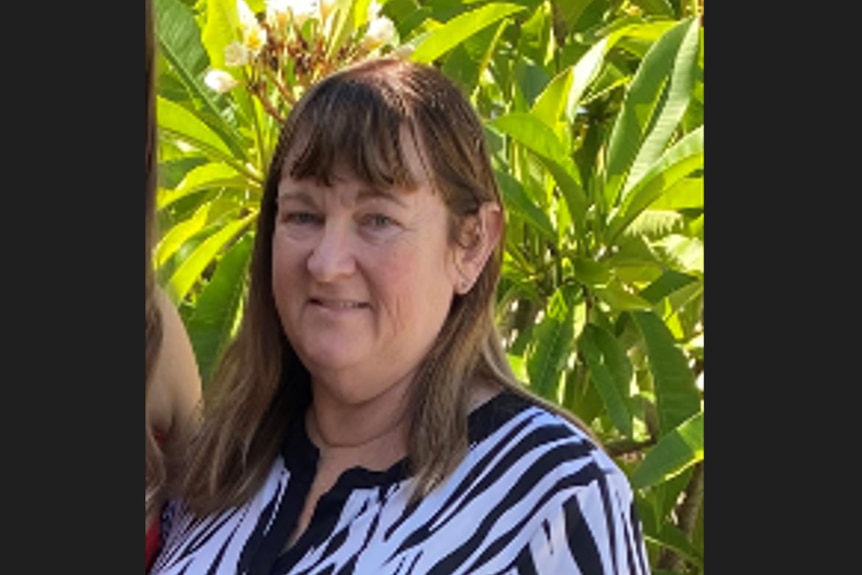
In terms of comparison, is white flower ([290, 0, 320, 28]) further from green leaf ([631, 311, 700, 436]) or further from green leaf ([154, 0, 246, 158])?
green leaf ([631, 311, 700, 436])

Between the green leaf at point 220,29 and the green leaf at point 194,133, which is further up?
the green leaf at point 220,29

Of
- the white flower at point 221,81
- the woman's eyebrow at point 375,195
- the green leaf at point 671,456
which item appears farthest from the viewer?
the white flower at point 221,81

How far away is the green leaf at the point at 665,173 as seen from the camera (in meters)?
2.52

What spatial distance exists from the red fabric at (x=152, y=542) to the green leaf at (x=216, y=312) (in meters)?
0.78

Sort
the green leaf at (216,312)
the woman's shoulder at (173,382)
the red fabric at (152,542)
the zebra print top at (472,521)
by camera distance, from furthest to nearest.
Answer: the green leaf at (216,312), the woman's shoulder at (173,382), the red fabric at (152,542), the zebra print top at (472,521)

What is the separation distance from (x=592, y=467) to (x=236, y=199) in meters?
1.28

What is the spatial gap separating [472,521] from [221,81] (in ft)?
3.85

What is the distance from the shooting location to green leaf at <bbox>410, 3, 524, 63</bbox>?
2.64 metres

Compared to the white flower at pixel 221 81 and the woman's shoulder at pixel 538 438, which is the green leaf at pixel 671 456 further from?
the white flower at pixel 221 81

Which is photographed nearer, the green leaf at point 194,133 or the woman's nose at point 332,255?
the woman's nose at point 332,255

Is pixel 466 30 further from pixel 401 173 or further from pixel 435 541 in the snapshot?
pixel 435 541

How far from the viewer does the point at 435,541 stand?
1649mm

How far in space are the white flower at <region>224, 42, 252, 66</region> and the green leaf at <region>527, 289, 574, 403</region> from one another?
0.71 m

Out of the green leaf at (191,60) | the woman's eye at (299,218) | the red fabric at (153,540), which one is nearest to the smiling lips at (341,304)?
the woman's eye at (299,218)
